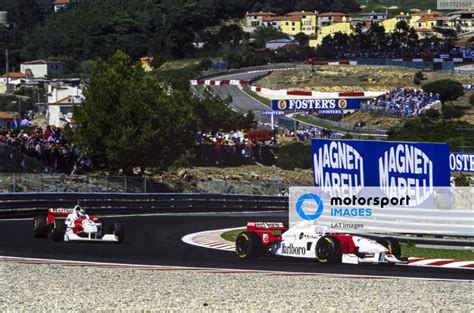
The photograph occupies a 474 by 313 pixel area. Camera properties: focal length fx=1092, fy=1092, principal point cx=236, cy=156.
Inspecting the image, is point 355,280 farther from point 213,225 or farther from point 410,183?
point 213,225

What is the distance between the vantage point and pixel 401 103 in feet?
244

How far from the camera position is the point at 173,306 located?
12.4 meters

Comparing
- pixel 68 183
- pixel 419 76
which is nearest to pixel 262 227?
pixel 68 183

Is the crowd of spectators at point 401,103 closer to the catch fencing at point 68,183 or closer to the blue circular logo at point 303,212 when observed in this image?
the catch fencing at point 68,183

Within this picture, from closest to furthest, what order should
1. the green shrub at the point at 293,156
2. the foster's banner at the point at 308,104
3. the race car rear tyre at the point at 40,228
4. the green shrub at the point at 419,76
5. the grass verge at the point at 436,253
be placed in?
the grass verge at the point at 436,253 < the race car rear tyre at the point at 40,228 < the green shrub at the point at 293,156 < the foster's banner at the point at 308,104 < the green shrub at the point at 419,76

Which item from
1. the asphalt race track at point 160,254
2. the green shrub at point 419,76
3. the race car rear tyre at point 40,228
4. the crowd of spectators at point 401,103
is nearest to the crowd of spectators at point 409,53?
the green shrub at point 419,76

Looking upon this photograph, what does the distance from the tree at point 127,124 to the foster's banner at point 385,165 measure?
55.7ft

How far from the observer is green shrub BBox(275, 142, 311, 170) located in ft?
161

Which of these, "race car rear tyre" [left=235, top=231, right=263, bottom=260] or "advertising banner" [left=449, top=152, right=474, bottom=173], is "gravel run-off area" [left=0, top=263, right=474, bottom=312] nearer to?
"race car rear tyre" [left=235, top=231, right=263, bottom=260]

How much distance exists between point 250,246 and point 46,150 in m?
16.1

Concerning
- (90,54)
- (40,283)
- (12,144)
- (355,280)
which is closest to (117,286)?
(40,283)

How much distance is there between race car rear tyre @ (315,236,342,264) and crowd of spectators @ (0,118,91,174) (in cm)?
1486

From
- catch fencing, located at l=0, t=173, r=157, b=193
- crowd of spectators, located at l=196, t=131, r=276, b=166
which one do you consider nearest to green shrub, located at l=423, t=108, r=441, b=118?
crowd of spectators, located at l=196, t=131, r=276, b=166

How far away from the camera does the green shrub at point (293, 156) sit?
49.2 metres
